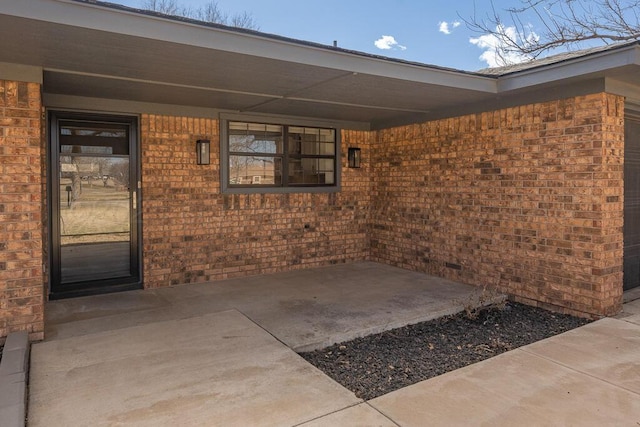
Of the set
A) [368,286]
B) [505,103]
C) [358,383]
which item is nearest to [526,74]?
[505,103]

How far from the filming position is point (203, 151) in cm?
647

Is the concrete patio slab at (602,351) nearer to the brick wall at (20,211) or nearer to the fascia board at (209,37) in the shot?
the fascia board at (209,37)

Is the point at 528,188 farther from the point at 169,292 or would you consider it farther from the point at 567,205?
the point at 169,292

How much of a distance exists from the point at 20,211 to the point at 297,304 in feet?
10.0

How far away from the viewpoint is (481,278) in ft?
20.3

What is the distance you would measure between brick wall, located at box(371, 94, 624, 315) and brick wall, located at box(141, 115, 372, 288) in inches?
55.7

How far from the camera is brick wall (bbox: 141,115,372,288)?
20.5 feet

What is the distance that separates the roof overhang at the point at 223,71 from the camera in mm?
3318

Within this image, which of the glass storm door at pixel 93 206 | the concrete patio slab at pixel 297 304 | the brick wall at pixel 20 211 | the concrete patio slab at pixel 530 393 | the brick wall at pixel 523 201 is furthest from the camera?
the glass storm door at pixel 93 206

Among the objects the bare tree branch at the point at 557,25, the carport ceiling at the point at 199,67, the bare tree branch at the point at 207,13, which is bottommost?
the carport ceiling at the point at 199,67

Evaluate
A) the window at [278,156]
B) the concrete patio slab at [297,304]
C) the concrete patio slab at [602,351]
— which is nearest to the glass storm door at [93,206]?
the concrete patio slab at [297,304]

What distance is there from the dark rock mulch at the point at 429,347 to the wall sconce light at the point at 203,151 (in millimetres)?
3590

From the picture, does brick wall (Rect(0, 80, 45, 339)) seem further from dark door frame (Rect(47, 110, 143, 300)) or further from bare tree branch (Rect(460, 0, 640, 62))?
bare tree branch (Rect(460, 0, 640, 62))

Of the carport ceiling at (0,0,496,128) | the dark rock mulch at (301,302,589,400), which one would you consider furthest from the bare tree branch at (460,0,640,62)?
the dark rock mulch at (301,302,589,400)
